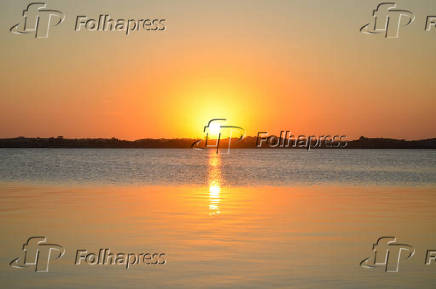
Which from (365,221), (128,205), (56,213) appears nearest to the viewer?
(365,221)

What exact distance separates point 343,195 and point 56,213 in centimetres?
1531

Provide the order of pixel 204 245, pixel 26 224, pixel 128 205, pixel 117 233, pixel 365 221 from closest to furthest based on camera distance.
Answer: pixel 204 245 < pixel 117 233 < pixel 26 224 < pixel 365 221 < pixel 128 205

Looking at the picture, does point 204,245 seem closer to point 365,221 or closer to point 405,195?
point 365,221

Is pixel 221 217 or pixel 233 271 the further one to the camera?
pixel 221 217

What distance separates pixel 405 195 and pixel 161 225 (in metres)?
16.5

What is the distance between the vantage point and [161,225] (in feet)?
63.0

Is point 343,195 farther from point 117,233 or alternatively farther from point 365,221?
point 117,233

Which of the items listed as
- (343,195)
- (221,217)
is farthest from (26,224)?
(343,195)

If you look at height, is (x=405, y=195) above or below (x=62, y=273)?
above

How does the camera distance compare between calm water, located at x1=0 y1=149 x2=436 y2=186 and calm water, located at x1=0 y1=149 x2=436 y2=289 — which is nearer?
calm water, located at x1=0 y1=149 x2=436 y2=289

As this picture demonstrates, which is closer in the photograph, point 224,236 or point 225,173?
point 224,236

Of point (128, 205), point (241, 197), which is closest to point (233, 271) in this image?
point (128, 205)

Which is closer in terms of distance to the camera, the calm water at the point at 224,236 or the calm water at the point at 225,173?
the calm water at the point at 224,236

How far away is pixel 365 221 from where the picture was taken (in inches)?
804
